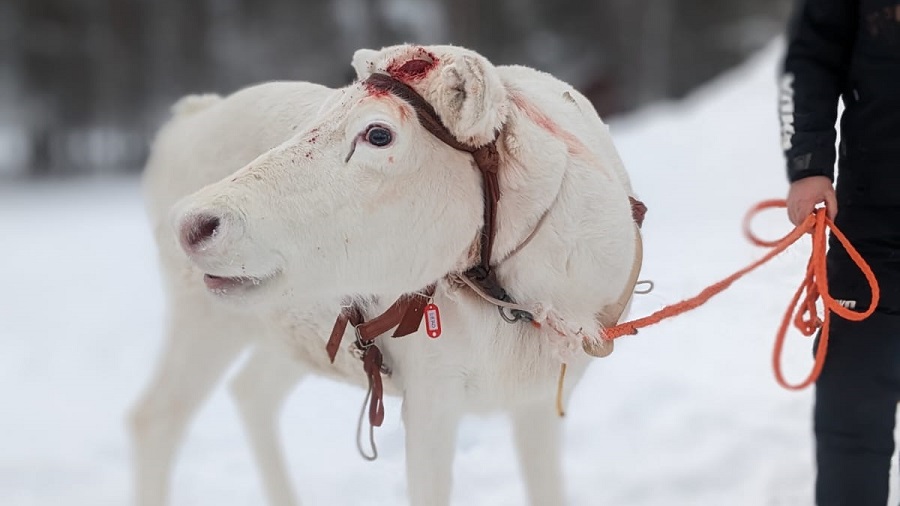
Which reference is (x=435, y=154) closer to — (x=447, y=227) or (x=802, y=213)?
(x=447, y=227)

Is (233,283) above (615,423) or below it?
above

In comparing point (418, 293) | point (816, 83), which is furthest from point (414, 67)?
point (816, 83)

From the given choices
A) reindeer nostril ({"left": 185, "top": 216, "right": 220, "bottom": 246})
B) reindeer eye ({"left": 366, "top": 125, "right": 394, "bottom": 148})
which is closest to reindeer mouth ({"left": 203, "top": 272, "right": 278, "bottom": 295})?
reindeer nostril ({"left": 185, "top": 216, "right": 220, "bottom": 246})

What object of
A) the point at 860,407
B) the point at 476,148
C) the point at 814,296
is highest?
the point at 476,148

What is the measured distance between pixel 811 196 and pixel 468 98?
0.90 m

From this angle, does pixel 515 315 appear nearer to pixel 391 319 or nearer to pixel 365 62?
pixel 391 319

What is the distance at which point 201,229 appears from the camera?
1.55 m

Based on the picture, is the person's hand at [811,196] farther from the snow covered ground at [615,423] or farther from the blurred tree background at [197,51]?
the blurred tree background at [197,51]

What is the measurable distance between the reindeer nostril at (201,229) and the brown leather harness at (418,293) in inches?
17.2

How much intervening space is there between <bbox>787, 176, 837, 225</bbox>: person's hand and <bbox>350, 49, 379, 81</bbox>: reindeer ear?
42.0 inches

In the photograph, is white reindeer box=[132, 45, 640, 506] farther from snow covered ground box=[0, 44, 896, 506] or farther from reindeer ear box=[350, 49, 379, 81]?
snow covered ground box=[0, 44, 896, 506]

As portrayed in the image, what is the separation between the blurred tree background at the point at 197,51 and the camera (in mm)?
19125

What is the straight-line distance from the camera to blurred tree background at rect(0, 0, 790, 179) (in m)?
19.1

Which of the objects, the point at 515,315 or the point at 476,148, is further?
the point at 515,315
